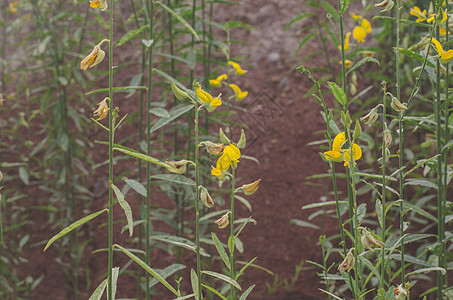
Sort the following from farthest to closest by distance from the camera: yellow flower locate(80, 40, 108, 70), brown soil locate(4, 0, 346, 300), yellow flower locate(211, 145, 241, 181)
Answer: brown soil locate(4, 0, 346, 300), yellow flower locate(211, 145, 241, 181), yellow flower locate(80, 40, 108, 70)

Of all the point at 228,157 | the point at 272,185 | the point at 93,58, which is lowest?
the point at 272,185

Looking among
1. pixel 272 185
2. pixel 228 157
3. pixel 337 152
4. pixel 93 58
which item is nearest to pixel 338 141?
pixel 337 152

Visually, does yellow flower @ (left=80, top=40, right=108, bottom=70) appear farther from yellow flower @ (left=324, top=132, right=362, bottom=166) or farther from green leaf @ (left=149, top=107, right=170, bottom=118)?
yellow flower @ (left=324, top=132, right=362, bottom=166)

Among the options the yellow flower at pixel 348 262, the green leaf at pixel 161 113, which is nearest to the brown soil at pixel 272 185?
the green leaf at pixel 161 113

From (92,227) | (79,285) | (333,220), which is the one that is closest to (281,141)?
(333,220)

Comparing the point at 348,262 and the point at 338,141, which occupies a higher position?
the point at 338,141

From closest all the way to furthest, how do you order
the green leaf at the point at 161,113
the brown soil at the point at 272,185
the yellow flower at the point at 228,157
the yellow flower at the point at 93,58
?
1. the yellow flower at the point at 93,58
2. the yellow flower at the point at 228,157
3. the green leaf at the point at 161,113
4. the brown soil at the point at 272,185

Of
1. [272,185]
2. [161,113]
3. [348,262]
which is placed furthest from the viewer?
[272,185]

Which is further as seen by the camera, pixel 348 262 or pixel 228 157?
pixel 228 157

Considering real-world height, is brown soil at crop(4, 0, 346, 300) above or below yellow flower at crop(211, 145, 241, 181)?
below

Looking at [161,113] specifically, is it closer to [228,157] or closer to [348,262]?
[228,157]

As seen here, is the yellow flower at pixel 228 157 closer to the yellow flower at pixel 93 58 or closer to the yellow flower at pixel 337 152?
the yellow flower at pixel 337 152

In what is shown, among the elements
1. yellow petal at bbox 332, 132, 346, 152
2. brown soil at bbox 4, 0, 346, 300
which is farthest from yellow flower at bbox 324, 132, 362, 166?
brown soil at bbox 4, 0, 346, 300

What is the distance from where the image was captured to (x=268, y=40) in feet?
9.35
